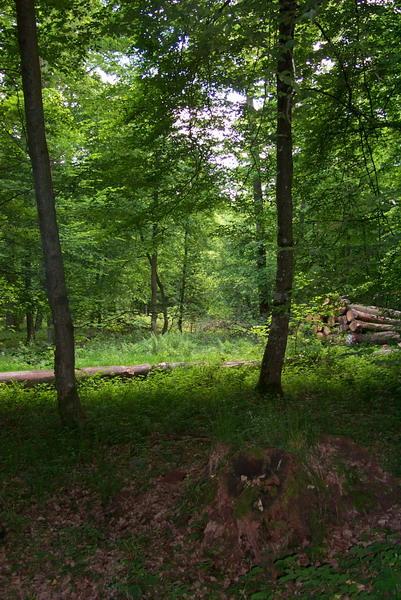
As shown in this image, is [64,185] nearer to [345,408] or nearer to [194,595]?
[345,408]

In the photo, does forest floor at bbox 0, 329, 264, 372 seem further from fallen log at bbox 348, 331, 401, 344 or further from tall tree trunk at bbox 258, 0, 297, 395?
tall tree trunk at bbox 258, 0, 297, 395

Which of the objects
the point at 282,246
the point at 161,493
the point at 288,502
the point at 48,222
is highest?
the point at 48,222

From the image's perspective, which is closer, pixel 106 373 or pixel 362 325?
pixel 106 373

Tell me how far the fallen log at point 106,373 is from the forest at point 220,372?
0.07 meters

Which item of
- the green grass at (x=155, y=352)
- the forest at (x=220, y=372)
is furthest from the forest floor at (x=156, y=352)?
the forest at (x=220, y=372)

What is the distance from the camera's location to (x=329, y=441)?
5.12m

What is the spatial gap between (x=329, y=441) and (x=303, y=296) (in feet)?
7.34

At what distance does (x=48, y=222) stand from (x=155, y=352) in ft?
30.4

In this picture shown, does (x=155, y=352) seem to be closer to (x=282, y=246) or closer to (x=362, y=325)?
(x=362, y=325)

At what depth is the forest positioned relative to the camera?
410cm

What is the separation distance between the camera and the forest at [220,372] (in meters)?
4.10

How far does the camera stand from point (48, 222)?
6559 millimetres

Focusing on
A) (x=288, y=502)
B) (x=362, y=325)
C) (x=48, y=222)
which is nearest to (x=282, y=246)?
(x=48, y=222)

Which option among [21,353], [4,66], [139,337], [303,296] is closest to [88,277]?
[139,337]
